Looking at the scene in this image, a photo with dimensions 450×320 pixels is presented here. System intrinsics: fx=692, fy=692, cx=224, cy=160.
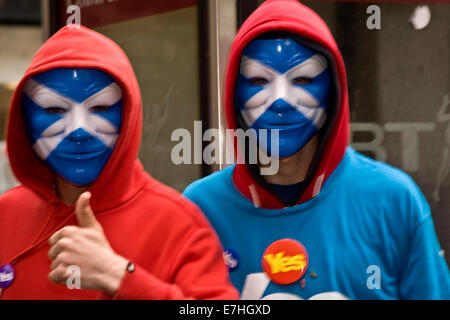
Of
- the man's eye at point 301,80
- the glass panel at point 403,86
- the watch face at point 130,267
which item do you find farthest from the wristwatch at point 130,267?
the glass panel at point 403,86

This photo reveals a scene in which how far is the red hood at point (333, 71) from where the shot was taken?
992 millimetres

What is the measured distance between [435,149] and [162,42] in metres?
0.57

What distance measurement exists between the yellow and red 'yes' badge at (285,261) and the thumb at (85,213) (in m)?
0.25

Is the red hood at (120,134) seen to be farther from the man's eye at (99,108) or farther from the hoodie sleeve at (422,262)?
the hoodie sleeve at (422,262)

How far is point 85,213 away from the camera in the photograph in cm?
94

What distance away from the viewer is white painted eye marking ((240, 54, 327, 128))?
98 centimetres

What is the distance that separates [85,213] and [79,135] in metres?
0.11

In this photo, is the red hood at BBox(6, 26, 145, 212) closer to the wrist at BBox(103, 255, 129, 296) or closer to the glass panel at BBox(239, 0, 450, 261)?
the wrist at BBox(103, 255, 129, 296)

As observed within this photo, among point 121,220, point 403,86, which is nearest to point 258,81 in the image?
point 121,220

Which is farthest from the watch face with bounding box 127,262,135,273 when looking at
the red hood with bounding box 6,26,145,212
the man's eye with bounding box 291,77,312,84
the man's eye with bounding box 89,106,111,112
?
the man's eye with bounding box 291,77,312,84

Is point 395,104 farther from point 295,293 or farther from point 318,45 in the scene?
point 295,293

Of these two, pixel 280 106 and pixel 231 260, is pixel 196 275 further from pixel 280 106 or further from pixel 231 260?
pixel 280 106
